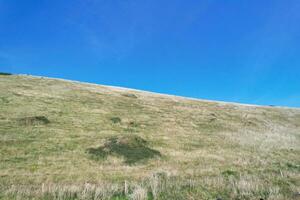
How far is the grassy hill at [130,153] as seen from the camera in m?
12.5

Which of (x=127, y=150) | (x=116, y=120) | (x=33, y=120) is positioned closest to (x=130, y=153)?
(x=127, y=150)

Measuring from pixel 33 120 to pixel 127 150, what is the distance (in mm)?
11216

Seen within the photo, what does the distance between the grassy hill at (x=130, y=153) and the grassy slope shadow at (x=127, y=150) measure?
8 centimetres

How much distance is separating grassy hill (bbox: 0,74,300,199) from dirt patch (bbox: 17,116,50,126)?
0.09 m

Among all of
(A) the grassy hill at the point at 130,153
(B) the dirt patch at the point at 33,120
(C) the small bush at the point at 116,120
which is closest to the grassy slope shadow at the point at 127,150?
(A) the grassy hill at the point at 130,153

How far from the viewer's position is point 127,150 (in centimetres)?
2350

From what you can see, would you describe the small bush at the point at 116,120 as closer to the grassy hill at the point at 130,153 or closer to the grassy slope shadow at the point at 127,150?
the grassy hill at the point at 130,153

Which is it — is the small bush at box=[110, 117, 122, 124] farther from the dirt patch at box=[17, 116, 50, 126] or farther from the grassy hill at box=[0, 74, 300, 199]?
the dirt patch at box=[17, 116, 50, 126]

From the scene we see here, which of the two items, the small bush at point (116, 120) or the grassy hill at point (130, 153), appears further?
the small bush at point (116, 120)

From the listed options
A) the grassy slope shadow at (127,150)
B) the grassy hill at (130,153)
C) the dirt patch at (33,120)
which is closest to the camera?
the grassy hill at (130,153)

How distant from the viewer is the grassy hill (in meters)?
12.5

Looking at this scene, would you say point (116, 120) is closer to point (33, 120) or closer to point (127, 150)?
point (33, 120)

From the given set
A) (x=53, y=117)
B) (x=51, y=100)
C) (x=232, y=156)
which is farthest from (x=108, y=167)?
(x=51, y=100)

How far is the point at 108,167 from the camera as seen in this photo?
62.3 ft
